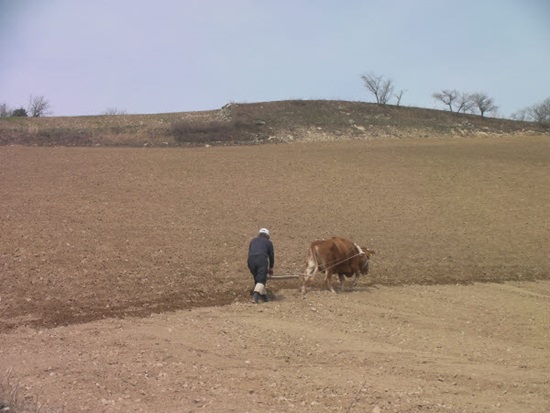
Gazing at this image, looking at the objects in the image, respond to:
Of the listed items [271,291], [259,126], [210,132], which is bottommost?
[271,291]

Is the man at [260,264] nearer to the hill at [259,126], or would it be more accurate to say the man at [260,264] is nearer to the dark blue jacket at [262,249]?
the dark blue jacket at [262,249]

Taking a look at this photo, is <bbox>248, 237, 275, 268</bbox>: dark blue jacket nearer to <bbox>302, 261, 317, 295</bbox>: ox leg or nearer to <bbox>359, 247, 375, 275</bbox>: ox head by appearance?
<bbox>302, 261, 317, 295</bbox>: ox leg

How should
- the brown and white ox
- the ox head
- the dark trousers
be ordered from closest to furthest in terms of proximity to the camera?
the dark trousers, the brown and white ox, the ox head

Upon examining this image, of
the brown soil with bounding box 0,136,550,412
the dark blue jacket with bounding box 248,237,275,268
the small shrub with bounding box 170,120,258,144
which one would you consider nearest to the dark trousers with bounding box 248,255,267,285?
the dark blue jacket with bounding box 248,237,275,268

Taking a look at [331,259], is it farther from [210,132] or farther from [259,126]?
[259,126]

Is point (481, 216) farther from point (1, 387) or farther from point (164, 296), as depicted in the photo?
point (1, 387)

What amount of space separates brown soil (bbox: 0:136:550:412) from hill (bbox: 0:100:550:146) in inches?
352

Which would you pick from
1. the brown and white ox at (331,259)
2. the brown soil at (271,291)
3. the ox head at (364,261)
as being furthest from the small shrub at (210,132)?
the brown and white ox at (331,259)

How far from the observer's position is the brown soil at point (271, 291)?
27.4ft

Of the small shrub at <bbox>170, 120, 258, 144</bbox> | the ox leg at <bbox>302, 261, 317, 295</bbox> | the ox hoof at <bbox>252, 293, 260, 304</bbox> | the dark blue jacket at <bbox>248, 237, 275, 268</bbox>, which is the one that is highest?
the small shrub at <bbox>170, 120, 258, 144</bbox>

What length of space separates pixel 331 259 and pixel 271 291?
1.60 m

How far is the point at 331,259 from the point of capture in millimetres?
14422

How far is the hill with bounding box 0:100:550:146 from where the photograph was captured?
131ft

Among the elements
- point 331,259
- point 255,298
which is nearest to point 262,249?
point 255,298
